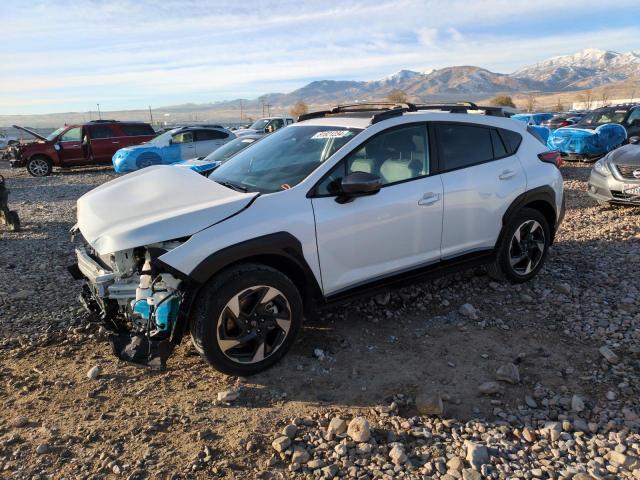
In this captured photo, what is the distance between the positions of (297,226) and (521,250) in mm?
2648

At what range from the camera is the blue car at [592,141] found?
13.4 m

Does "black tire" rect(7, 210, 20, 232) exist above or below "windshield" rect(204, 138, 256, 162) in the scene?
below

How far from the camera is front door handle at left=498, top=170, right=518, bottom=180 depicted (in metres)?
4.66

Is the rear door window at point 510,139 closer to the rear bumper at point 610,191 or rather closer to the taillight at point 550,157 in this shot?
the taillight at point 550,157

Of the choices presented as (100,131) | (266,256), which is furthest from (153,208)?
(100,131)

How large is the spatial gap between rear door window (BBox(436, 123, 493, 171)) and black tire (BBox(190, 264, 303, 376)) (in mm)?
1865

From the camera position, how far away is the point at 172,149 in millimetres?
14875

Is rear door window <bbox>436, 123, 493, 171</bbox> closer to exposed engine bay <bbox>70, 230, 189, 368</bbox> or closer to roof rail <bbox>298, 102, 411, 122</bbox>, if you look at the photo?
roof rail <bbox>298, 102, 411, 122</bbox>

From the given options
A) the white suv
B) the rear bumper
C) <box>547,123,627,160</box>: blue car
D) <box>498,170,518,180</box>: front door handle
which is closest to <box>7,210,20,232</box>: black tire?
the white suv

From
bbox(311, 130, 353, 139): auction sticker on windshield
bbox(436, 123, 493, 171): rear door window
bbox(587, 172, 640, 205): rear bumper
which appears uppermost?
bbox(311, 130, 353, 139): auction sticker on windshield

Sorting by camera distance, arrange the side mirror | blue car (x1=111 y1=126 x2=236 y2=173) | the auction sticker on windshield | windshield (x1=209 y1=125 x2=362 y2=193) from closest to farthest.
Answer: the side mirror < windshield (x1=209 y1=125 x2=362 y2=193) < the auction sticker on windshield < blue car (x1=111 y1=126 x2=236 y2=173)

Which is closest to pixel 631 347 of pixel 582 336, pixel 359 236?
pixel 582 336

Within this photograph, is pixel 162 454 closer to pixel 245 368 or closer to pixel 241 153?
pixel 245 368

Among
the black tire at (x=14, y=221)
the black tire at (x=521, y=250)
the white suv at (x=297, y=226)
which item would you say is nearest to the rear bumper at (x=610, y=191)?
the black tire at (x=521, y=250)
